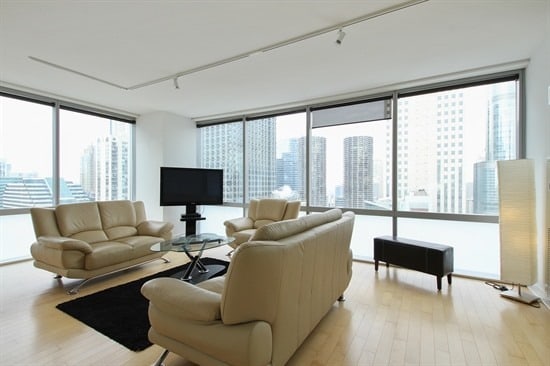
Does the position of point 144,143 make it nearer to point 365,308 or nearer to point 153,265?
point 153,265

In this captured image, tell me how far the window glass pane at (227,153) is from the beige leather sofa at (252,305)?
3.98 m

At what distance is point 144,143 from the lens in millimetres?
5848

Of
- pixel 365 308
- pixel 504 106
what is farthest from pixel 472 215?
pixel 365 308

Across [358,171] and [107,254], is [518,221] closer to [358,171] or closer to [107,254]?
[358,171]

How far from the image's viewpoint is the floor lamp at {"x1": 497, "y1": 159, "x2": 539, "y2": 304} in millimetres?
2840

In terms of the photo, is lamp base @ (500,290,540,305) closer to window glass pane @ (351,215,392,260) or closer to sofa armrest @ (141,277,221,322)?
window glass pane @ (351,215,392,260)

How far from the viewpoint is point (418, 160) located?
4090mm

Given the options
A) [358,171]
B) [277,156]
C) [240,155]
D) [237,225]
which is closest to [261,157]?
[277,156]

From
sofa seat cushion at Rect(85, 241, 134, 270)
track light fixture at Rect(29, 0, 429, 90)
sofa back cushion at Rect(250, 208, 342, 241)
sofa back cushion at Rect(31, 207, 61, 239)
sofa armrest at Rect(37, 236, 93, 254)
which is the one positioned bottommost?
sofa seat cushion at Rect(85, 241, 134, 270)

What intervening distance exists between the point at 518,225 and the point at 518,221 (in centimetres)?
4

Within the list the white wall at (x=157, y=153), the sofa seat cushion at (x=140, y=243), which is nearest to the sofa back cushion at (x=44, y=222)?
the sofa seat cushion at (x=140, y=243)

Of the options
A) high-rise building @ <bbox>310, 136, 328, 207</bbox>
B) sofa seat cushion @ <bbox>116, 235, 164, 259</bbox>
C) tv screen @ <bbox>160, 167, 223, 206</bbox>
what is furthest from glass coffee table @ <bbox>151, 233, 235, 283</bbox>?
high-rise building @ <bbox>310, 136, 328, 207</bbox>

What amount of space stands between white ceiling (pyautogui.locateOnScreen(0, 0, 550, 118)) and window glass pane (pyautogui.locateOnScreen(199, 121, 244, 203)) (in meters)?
1.74

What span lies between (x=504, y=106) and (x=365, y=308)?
3.19m
